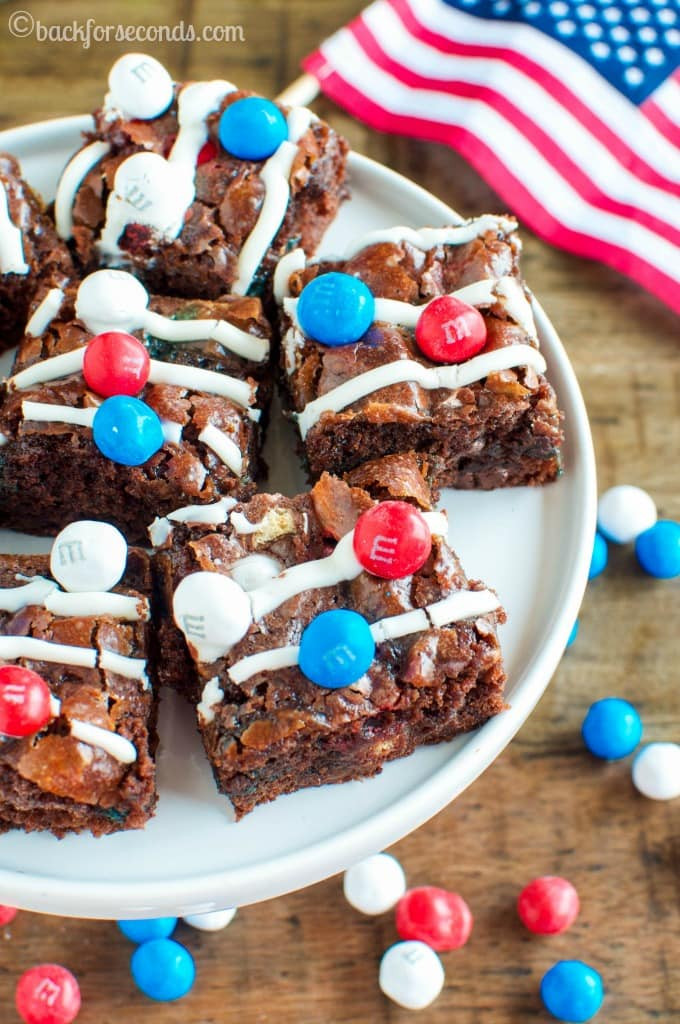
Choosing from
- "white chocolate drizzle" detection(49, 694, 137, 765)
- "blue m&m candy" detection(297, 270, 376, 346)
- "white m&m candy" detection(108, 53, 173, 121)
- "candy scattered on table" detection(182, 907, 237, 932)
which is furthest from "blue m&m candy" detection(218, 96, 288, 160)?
"candy scattered on table" detection(182, 907, 237, 932)

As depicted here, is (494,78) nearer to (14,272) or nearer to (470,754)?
(14,272)

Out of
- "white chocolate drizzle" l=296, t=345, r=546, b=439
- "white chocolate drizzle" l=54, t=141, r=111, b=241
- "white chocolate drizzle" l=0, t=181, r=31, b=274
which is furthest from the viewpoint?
"white chocolate drizzle" l=54, t=141, r=111, b=241

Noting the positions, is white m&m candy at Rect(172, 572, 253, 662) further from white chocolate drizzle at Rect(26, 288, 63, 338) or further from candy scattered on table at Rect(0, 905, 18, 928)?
candy scattered on table at Rect(0, 905, 18, 928)

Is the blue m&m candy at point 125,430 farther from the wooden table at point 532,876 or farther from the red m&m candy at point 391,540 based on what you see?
the wooden table at point 532,876

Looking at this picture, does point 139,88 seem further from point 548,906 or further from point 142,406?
point 548,906

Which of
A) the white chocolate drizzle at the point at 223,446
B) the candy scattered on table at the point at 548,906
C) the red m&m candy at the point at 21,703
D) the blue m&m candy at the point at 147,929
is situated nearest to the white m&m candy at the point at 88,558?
the red m&m candy at the point at 21,703

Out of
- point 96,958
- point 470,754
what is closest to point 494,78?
point 470,754

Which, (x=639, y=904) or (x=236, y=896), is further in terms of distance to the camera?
(x=639, y=904)
